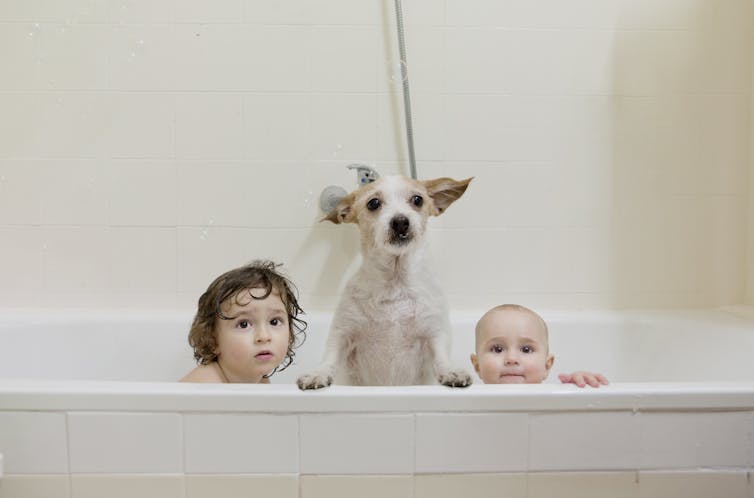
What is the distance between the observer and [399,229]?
166 cm

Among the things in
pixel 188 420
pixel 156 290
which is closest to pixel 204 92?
pixel 156 290

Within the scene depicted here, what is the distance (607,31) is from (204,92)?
4.71 feet

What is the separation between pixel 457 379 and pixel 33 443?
32.8 inches

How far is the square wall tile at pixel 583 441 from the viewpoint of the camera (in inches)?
49.6

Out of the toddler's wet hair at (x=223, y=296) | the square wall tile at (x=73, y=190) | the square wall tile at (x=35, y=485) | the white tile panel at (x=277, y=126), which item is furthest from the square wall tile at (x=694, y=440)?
the square wall tile at (x=73, y=190)

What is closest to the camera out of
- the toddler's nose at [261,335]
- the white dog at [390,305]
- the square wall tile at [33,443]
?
the square wall tile at [33,443]

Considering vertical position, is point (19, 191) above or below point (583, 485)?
above

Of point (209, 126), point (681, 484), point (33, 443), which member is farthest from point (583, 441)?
Answer: point (209, 126)

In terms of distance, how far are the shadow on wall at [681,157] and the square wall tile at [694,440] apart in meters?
1.15

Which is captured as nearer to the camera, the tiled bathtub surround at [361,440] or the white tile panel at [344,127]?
the tiled bathtub surround at [361,440]

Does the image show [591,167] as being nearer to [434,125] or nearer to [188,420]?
[434,125]

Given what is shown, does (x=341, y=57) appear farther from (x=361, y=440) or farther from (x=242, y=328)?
(x=361, y=440)

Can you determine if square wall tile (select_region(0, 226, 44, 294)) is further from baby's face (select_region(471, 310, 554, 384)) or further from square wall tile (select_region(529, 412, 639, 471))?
square wall tile (select_region(529, 412, 639, 471))

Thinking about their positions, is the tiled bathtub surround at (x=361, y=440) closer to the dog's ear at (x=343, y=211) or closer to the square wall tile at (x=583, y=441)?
the square wall tile at (x=583, y=441)
